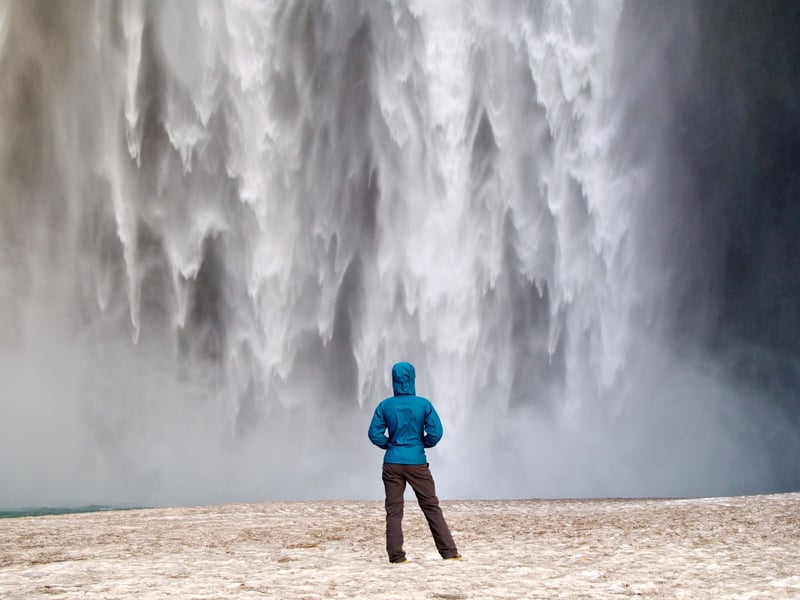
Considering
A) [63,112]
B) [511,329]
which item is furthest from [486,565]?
[63,112]

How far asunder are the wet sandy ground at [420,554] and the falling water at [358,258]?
12.4m

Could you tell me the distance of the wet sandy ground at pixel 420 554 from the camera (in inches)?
300

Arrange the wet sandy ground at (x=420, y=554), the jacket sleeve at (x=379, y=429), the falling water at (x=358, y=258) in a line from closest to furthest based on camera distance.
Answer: the wet sandy ground at (x=420, y=554) → the jacket sleeve at (x=379, y=429) → the falling water at (x=358, y=258)

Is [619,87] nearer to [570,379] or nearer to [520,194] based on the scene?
[520,194]

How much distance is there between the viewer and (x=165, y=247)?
30.3 metres

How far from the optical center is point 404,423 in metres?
8.54

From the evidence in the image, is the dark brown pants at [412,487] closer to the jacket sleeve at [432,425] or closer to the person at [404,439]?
the person at [404,439]

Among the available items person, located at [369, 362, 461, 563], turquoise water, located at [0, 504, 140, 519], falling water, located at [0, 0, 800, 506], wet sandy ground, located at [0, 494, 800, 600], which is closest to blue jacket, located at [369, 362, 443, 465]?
person, located at [369, 362, 461, 563]

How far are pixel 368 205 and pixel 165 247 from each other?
6796mm

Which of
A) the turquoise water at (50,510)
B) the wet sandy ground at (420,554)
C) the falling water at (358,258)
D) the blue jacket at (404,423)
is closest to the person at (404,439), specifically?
the blue jacket at (404,423)

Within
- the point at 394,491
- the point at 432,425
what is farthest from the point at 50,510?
the point at 432,425

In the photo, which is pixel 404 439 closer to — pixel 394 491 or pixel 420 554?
pixel 394 491

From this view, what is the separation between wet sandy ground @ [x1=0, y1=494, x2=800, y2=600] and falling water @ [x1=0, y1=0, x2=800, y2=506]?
486 inches

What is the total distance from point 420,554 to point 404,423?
6.45 ft
